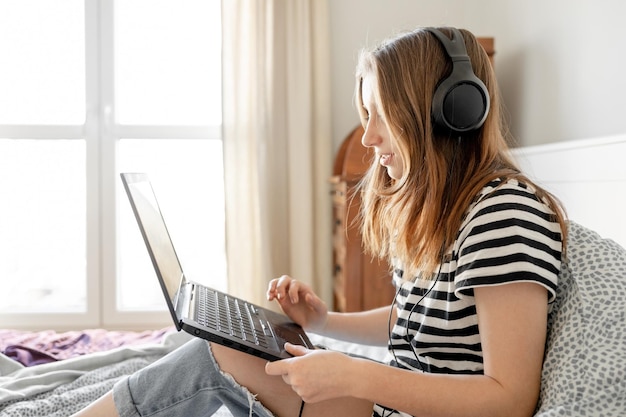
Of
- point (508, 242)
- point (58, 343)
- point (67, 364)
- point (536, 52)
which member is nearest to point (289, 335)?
point (508, 242)

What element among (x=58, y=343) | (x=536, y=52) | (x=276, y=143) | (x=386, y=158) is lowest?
(x=58, y=343)

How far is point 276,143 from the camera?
3.01 meters

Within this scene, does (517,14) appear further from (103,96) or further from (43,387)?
(43,387)

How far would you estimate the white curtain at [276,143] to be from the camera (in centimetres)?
293

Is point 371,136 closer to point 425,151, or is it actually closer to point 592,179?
point 425,151

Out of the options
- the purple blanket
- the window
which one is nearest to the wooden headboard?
the purple blanket

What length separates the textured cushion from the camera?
779 millimetres

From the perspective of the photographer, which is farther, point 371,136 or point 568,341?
point 371,136

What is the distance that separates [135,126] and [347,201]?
1.13 m

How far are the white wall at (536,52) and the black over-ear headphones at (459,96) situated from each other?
1.06m

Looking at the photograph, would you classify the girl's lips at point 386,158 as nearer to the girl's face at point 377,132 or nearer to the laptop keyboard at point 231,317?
the girl's face at point 377,132

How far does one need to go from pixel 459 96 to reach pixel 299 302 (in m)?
0.49

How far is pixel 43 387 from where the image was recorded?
1.41m

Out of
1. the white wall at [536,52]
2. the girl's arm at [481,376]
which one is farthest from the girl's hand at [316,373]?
the white wall at [536,52]
